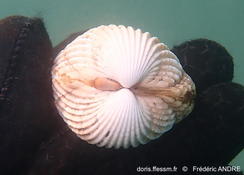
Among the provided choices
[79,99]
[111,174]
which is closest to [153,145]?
[111,174]

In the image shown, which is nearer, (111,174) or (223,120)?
(111,174)

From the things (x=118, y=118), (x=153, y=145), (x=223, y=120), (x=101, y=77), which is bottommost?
(x=153, y=145)

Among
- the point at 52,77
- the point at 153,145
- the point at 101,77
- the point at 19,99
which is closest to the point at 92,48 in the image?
the point at 101,77

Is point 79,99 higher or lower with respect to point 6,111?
higher

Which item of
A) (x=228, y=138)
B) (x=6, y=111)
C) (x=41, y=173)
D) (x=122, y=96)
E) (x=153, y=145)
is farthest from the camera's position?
(x=228, y=138)

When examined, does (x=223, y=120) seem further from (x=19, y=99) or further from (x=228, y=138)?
(x=19, y=99)

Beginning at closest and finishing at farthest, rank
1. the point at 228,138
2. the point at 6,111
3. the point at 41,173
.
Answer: the point at 6,111, the point at 41,173, the point at 228,138
